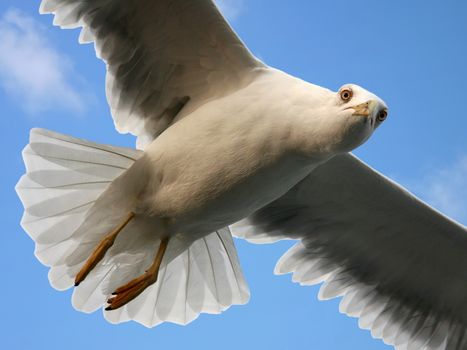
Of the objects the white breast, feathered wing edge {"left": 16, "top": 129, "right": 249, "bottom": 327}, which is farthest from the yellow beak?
feathered wing edge {"left": 16, "top": 129, "right": 249, "bottom": 327}

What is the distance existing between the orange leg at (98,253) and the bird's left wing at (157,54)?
0.67 metres

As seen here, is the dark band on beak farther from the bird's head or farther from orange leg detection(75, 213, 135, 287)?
orange leg detection(75, 213, 135, 287)

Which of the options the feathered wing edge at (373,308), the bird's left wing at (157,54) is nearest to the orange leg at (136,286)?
the bird's left wing at (157,54)

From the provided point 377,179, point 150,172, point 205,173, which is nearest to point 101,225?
point 150,172

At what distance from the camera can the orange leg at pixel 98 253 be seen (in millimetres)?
5211

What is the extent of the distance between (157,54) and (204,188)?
0.96m

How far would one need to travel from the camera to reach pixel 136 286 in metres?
5.30

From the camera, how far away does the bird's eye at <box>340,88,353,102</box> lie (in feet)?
14.6

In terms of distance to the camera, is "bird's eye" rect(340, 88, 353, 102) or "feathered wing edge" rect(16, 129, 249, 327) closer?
"bird's eye" rect(340, 88, 353, 102)

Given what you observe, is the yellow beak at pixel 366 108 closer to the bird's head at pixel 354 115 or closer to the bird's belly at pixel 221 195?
the bird's head at pixel 354 115

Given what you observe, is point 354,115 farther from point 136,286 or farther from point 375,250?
point 375,250

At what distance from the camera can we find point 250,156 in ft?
16.1

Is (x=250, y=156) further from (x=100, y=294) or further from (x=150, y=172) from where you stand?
(x=100, y=294)

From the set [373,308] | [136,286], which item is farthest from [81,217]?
[373,308]
